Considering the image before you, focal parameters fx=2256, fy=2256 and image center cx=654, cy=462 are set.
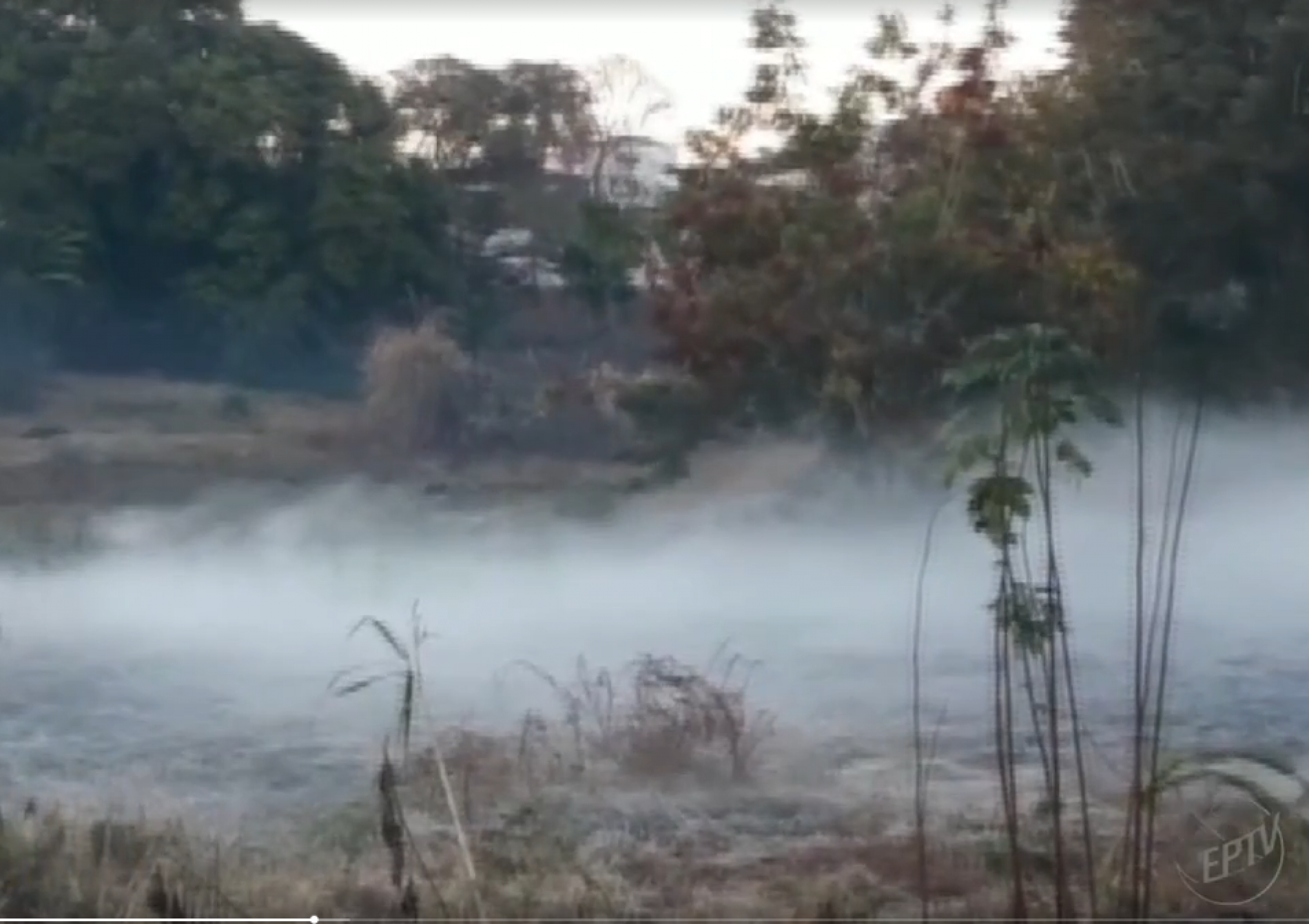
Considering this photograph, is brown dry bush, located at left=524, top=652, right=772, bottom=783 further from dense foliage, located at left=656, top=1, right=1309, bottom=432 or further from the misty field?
dense foliage, located at left=656, top=1, right=1309, bottom=432

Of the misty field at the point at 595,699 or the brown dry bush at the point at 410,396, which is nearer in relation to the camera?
the misty field at the point at 595,699

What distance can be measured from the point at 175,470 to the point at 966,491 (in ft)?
3.20

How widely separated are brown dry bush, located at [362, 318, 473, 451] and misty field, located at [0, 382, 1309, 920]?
10 centimetres

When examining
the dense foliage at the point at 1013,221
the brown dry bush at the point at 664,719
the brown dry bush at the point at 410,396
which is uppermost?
the dense foliage at the point at 1013,221

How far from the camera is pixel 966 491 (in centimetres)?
276

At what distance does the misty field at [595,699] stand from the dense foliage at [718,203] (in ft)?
0.61

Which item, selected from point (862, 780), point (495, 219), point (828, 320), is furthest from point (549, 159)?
point (862, 780)

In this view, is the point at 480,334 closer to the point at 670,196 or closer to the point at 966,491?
the point at 670,196

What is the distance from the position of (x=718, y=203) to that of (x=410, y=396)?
45cm

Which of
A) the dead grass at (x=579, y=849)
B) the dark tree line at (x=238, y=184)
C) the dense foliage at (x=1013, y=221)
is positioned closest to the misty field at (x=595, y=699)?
the dead grass at (x=579, y=849)

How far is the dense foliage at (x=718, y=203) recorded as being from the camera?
280 cm

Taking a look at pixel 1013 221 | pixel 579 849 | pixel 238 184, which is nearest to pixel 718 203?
pixel 1013 221

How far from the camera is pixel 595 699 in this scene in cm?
273

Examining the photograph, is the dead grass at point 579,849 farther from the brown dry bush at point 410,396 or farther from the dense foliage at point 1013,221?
the dense foliage at point 1013,221
